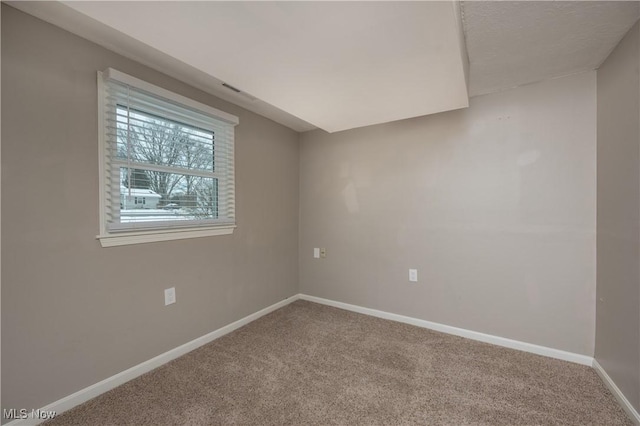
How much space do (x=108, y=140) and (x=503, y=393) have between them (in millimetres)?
2925

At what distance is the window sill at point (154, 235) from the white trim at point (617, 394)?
2.89 meters

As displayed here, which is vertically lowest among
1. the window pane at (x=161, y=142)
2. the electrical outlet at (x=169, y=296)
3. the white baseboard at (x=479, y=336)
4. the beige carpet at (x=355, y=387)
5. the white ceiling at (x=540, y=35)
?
the beige carpet at (x=355, y=387)

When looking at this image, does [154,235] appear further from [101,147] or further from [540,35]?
[540,35]

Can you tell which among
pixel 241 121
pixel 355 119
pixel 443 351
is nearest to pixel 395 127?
pixel 355 119

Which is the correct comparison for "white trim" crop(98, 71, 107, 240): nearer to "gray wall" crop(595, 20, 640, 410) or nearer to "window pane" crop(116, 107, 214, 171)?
"window pane" crop(116, 107, 214, 171)

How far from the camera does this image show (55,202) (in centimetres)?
155

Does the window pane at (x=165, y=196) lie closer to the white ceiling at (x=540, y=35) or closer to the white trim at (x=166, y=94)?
the white trim at (x=166, y=94)

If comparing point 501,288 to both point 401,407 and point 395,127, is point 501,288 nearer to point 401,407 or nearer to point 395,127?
point 401,407

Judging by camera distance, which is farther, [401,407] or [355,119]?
[355,119]

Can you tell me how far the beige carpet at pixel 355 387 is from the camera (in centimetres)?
155

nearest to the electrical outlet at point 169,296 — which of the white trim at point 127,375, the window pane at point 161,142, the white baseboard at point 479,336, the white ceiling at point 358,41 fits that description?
the white trim at point 127,375

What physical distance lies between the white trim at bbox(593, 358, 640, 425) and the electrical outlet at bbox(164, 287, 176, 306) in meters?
2.90

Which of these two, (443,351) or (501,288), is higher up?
(501,288)

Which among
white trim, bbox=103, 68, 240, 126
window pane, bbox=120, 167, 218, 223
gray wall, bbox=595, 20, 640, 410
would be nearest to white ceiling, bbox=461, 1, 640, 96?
gray wall, bbox=595, 20, 640, 410
